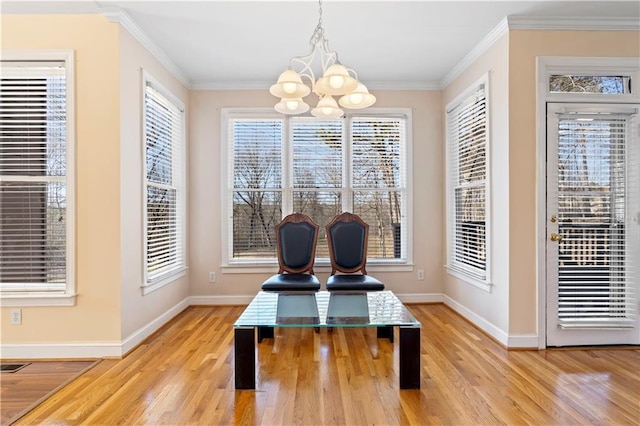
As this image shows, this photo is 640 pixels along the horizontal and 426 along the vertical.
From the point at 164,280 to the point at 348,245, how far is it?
77.9 inches

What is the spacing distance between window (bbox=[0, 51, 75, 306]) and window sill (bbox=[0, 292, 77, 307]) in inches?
1.5

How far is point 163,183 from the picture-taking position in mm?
3812

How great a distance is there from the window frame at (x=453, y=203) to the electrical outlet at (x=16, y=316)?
3983 millimetres

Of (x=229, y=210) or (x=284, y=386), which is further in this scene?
(x=229, y=210)

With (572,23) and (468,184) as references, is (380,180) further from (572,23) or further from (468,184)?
(572,23)

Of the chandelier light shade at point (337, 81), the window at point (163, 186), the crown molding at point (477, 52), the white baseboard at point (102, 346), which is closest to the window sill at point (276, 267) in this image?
the window at point (163, 186)

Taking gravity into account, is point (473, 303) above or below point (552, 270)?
below

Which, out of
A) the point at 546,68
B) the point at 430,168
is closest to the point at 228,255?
the point at 430,168

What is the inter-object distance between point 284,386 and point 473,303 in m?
2.26

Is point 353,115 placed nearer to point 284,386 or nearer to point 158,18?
point 158,18

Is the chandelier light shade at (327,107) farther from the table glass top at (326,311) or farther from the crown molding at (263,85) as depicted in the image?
the crown molding at (263,85)

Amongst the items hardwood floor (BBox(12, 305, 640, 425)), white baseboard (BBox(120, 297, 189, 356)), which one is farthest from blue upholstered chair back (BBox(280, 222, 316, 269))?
white baseboard (BBox(120, 297, 189, 356))

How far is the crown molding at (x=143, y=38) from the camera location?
9.44ft

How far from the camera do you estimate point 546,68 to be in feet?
10.1
